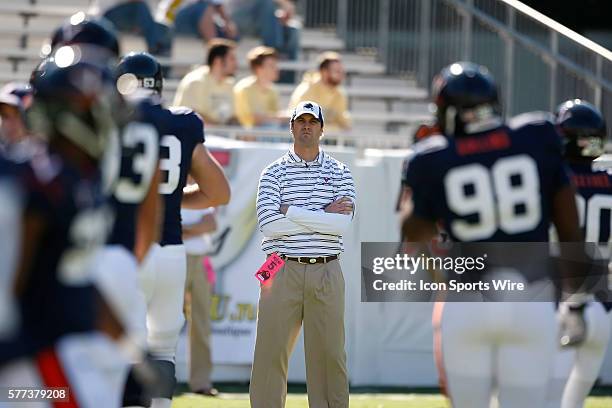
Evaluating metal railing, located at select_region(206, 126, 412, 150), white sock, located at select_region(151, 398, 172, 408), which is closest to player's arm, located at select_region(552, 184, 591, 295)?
white sock, located at select_region(151, 398, 172, 408)

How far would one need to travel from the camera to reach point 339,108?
11.7 meters

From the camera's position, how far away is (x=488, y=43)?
39.4 feet

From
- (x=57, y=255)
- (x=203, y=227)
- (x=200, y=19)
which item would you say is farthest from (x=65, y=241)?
(x=200, y=19)

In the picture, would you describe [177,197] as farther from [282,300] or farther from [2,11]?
Answer: [2,11]

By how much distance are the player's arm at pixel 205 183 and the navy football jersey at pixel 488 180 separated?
1.69 meters

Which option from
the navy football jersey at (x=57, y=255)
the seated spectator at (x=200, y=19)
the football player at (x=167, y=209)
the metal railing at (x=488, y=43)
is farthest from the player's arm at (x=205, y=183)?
the seated spectator at (x=200, y=19)

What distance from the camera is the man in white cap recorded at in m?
6.91

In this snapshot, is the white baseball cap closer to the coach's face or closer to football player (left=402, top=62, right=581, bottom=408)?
the coach's face

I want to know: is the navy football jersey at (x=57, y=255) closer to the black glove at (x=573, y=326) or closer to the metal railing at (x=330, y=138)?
the black glove at (x=573, y=326)

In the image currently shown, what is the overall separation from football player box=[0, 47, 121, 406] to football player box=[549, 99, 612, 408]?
10.4ft

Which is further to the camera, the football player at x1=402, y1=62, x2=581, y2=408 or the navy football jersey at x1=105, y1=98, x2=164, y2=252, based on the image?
the navy football jersey at x1=105, y1=98, x2=164, y2=252

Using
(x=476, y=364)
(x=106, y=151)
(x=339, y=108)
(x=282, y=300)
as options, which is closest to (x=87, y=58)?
(x=106, y=151)

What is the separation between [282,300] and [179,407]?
1.54m

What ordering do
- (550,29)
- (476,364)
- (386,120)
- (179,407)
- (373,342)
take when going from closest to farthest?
(476,364) < (179,407) < (373,342) < (550,29) < (386,120)
